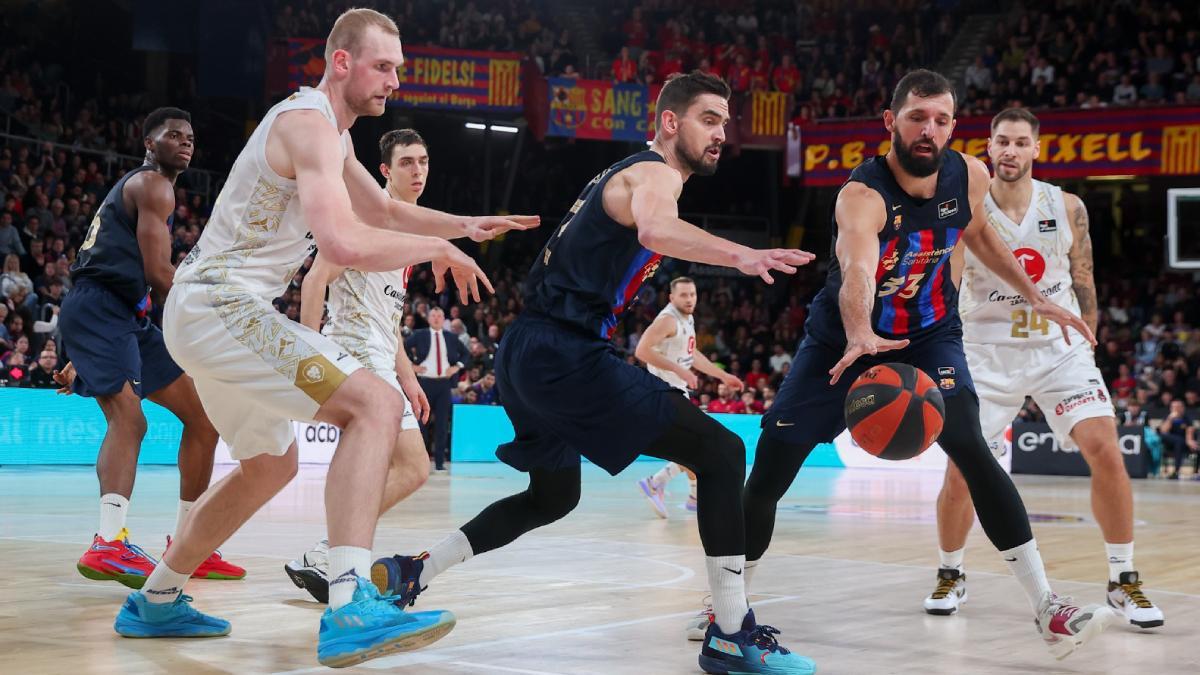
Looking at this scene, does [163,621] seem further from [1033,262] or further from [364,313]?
[1033,262]

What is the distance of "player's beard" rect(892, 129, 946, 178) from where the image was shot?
5.35 metres

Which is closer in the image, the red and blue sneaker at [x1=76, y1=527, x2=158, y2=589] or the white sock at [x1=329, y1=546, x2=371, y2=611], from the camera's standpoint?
the white sock at [x1=329, y1=546, x2=371, y2=611]

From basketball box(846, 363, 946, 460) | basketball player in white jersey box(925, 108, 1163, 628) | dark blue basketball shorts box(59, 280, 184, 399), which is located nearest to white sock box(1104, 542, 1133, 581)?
basketball player in white jersey box(925, 108, 1163, 628)

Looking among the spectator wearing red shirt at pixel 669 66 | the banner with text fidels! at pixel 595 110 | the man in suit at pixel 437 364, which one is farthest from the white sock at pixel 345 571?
the spectator wearing red shirt at pixel 669 66

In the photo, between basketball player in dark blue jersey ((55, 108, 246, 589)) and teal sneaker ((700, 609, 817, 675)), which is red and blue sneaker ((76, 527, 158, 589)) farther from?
teal sneaker ((700, 609, 817, 675))

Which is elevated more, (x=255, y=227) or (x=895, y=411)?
(x=255, y=227)

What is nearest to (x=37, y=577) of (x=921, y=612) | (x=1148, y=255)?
(x=921, y=612)

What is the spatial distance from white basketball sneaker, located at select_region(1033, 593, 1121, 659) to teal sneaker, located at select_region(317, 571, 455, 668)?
2.22 m

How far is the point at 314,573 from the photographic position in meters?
5.75

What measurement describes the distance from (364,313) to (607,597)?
189cm

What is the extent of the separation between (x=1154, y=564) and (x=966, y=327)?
2.41 meters

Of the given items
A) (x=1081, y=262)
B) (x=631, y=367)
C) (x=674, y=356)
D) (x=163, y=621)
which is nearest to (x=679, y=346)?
(x=674, y=356)

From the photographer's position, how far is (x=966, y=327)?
22.6 feet

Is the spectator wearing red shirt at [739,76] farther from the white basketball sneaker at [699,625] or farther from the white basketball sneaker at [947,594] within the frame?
the white basketball sneaker at [699,625]
